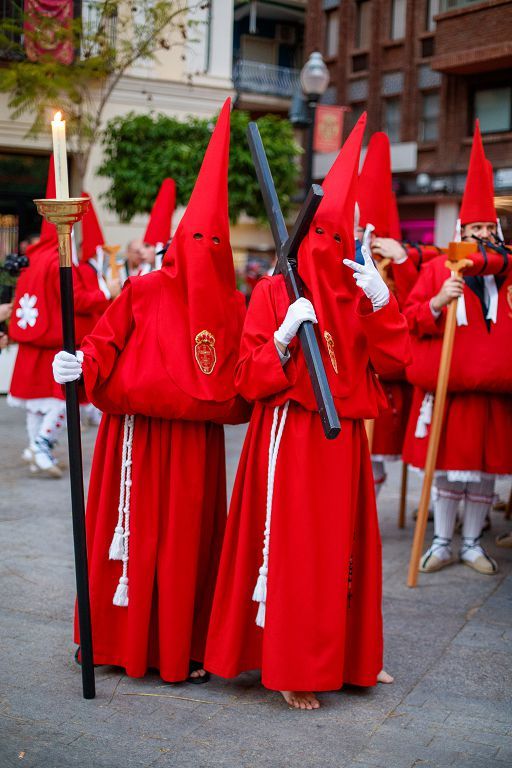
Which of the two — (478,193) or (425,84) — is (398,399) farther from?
(425,84)

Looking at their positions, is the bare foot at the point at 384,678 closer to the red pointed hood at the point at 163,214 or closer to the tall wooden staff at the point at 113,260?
the red pointed hood at the point at 163,214

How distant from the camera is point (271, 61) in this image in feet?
114

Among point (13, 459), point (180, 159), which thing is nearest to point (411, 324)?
point (13, 459)

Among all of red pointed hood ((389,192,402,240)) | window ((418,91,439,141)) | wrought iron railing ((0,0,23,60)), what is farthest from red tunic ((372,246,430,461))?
window ((418,91,439,141))

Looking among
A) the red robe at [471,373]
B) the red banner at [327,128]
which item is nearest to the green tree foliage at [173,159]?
the red banner at [327,128]

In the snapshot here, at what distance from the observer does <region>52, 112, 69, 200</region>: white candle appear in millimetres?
3455

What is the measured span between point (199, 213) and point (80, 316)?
4.44 m

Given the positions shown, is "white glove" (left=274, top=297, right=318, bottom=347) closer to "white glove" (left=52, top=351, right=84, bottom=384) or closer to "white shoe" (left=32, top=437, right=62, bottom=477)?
"white glove" (left=52, top=351, right=84, bottom=384)

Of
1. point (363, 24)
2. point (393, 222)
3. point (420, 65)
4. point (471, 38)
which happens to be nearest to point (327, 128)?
point (471, 38)

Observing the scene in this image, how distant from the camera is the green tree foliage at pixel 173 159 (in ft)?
43.4

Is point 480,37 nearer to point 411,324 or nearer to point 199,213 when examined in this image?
point 411,324

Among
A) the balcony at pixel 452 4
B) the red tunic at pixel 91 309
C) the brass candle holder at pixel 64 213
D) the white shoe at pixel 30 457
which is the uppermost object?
the balcony at pixel 452 4

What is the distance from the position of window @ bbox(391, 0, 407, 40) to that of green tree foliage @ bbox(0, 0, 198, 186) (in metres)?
17.8

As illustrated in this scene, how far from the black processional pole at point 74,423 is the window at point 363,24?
28.0 m
